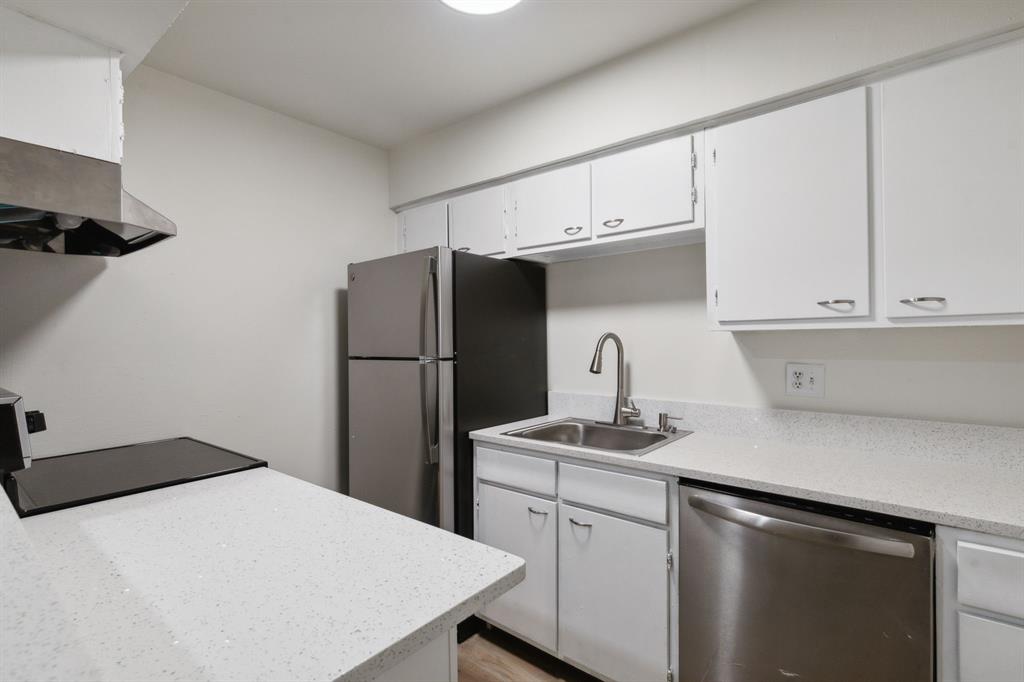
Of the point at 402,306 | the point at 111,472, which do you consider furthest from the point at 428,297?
the point at 111,472

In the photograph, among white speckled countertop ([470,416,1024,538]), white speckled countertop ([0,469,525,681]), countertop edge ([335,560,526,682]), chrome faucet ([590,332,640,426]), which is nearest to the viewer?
white speckled countertop ([0,469,525,681])

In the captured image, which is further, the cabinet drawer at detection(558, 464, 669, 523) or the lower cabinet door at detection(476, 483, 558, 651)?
the lower cabinet door at detection(476, 483, 558, 651)

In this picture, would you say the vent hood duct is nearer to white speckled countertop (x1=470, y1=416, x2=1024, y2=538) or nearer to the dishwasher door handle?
white speckled countertop (x1=470, y1=416, x2=1024, y2=538)

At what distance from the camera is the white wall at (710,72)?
142 centimetres

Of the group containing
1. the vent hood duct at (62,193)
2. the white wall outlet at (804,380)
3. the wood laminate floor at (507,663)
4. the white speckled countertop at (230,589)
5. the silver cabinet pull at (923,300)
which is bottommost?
the wood laminate floor at (507,663)

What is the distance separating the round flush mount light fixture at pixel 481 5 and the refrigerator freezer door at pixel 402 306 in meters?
0.87

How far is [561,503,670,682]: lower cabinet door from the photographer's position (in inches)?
62.1

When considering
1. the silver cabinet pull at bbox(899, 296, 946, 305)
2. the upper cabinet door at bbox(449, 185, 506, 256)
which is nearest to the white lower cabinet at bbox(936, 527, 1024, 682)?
the silver cabinet pull at bbox(899, 296, 946, 305)

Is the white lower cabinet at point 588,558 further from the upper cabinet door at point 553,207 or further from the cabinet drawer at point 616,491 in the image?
the upper cabinet door at point 553,207

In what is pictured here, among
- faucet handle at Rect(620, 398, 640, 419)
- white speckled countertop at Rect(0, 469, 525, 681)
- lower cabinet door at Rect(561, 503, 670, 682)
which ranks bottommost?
lower cabinet door at Rect(561, 503, 670, 682)

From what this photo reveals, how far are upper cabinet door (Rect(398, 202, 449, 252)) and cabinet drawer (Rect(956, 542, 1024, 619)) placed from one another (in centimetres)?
232

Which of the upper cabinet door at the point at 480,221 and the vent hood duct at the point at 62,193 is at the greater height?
the upper cabinet door at the point at 480,221

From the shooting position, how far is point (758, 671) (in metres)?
1.36

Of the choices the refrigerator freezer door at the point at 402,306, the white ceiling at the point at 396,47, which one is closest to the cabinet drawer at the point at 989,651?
the refrigerator freezer door at the point at 402,306
